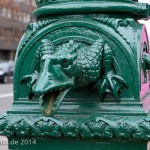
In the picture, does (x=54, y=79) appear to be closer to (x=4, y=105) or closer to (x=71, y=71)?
(x=71, y=71)

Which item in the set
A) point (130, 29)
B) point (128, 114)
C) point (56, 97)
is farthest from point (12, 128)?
point (130, 29)

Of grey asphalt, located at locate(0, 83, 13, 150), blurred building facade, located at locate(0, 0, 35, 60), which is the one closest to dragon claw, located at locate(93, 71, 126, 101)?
grey asphalt, located at locate(0, 83, 13, 150)

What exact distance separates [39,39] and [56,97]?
328 millimetres

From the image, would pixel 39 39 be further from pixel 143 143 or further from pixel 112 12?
pixel 143 143

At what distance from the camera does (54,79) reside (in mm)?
1387

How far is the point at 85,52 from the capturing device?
1553 mm

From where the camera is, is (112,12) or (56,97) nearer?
(56,97)

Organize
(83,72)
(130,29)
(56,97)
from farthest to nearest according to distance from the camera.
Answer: (130,29)
(83,72)
(56,97)

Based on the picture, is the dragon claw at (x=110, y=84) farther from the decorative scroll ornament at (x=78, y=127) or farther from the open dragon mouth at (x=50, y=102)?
the open dragon mouth at (x=50, y=102)

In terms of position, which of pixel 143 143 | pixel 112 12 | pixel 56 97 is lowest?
pixel 143 143

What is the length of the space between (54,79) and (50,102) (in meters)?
0.07

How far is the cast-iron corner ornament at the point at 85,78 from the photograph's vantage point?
4.94ft

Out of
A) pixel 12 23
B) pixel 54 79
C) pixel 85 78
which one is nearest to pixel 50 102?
pixel 54 79

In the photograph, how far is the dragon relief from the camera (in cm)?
138
